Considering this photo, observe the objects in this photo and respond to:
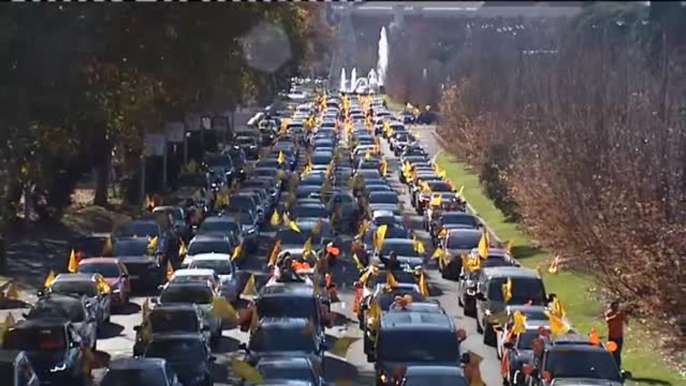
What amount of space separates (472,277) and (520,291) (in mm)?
3149

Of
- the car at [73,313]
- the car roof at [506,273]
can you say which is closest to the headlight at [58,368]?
the car at [73,313]

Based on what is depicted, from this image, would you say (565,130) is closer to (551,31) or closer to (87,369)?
(87,369)

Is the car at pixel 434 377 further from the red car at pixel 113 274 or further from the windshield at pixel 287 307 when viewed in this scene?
the red car at pixel 113 274

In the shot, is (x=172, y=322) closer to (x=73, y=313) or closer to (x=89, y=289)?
(x=73, y=313)

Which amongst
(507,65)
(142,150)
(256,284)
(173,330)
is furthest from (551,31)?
(173,330)

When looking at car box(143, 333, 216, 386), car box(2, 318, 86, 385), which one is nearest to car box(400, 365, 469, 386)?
car box(143, 333, 216, 386)

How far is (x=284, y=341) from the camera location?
24.7 metres

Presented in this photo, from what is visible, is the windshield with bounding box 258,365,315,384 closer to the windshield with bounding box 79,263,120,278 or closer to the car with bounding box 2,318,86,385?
the car with bounding box 2,318,86,385

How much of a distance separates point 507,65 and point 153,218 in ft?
76.3

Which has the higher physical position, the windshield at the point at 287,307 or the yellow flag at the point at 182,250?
the windshield at the point at 287,307

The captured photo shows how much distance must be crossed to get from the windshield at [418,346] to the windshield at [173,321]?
13.7 feet

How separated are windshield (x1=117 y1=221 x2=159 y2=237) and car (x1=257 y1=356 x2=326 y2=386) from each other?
783 inches

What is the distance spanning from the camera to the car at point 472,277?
111 feet

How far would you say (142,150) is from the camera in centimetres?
5441
